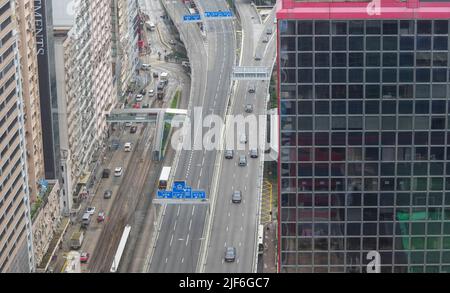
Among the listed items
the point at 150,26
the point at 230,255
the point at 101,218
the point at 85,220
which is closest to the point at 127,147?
the point at 101,218

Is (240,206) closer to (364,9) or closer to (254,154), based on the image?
(254,154)

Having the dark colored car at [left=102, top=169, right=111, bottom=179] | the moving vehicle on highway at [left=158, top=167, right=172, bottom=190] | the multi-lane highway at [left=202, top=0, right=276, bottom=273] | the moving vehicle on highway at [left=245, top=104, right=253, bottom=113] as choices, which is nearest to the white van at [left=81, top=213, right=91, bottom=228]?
the moving vehicle on highway at [left=158, top=167, right=172, bottom=190]

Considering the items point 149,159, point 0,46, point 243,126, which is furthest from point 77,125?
point 0,46

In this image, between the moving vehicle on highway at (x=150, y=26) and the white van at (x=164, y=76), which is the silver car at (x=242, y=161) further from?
the moving vehicle on highway at (x=150, y=26)

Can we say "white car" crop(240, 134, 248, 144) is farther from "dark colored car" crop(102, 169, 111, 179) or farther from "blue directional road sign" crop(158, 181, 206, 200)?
"blue directional road sign" crop(158, 181, 206, 200)

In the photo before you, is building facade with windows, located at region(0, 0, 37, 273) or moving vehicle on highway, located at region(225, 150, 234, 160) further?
moving vehicle on highway, located at region(225, 150, 234, 160)

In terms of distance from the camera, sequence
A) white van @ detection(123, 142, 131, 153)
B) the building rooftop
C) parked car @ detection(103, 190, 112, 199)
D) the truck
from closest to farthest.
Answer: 1. the building rooftop
2. the truck
3. parked car @ detection(103, 190, 112, 199)
4. white van @ detection(123, 142, 131, 153)
